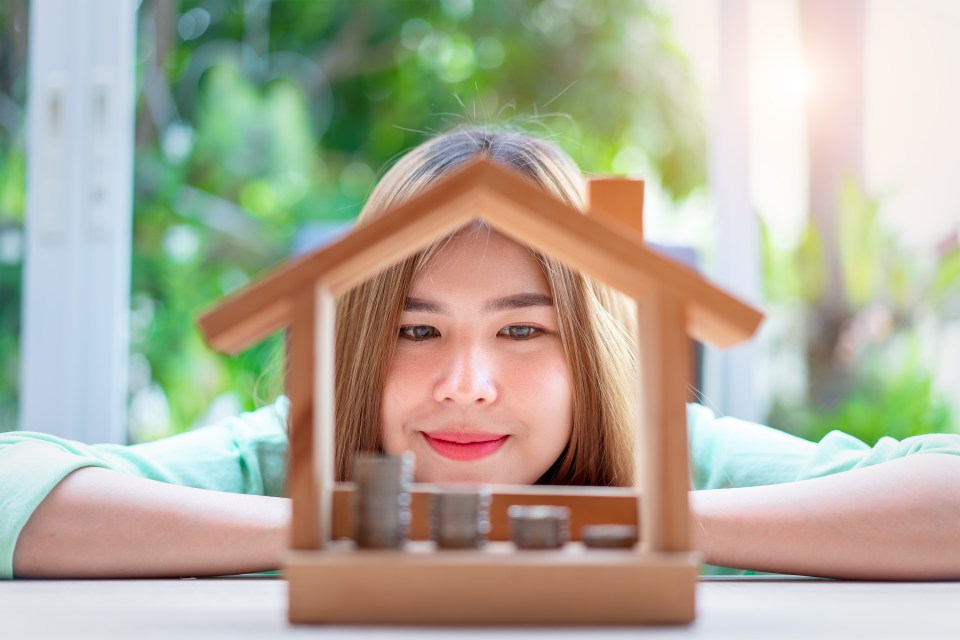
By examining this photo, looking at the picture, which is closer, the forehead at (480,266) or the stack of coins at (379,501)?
the stack of coins at (379,501)

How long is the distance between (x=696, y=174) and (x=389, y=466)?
340 cm

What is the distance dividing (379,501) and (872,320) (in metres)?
2.78

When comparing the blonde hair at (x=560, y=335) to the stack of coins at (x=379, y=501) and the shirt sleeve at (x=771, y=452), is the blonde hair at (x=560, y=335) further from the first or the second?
the stack of coins at (x=379, y=501)

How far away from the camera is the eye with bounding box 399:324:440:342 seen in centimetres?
127

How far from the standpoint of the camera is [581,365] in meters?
1.30

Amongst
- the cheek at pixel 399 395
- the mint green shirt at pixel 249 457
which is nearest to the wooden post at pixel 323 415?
the mint green shirt at pixel 249 457

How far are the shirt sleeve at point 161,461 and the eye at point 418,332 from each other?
12.3 inches

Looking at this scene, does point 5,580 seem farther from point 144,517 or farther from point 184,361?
point 184,361

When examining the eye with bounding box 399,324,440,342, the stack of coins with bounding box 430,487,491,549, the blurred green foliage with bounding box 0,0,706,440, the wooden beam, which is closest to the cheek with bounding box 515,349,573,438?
the eye with bounding box 399,324,440,342

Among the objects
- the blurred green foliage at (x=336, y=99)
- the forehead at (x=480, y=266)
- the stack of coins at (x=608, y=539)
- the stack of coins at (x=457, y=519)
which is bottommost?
the stack of coins at (x=608, y=539)

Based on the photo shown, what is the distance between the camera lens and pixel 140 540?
37.9 inches

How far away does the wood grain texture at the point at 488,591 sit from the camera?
0.59 meters

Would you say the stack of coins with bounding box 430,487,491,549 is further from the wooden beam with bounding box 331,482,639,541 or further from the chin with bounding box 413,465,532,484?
the chin with bounding box 413,465,532,484

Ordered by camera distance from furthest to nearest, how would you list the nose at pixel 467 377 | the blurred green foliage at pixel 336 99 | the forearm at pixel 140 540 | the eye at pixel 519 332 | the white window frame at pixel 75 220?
the blurred green foliage at pixel 336 99
the white window frame at pixel 75 220
the eye at pixel 519 332
the nose at pixel 467 377
the forearm at pixel 140 540
